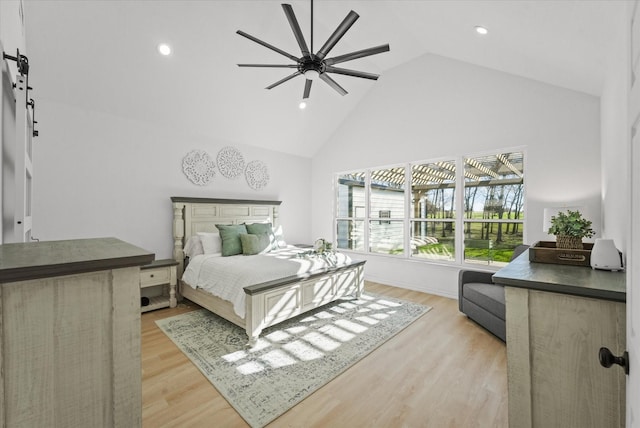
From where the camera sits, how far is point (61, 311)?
2.65 feet

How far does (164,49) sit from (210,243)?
95.6 inches

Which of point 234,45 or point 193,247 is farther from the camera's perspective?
point 193,247

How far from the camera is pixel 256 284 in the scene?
114 inches

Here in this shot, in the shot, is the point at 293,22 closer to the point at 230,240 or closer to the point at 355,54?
the point at 355,54

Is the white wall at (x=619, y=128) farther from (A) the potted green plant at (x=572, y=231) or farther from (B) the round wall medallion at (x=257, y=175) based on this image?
(B) the round wall medallion at (x=257, y=175)

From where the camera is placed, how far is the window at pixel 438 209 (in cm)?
391

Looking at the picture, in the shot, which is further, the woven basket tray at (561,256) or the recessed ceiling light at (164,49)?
the recessed ceiling light at (164,49)

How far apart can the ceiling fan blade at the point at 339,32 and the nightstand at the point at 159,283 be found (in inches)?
124

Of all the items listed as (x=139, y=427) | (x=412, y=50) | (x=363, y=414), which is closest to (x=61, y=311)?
(x=139, y=427)

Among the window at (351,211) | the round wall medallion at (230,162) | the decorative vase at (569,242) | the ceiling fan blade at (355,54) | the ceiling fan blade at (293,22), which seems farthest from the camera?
the window at (351,211)

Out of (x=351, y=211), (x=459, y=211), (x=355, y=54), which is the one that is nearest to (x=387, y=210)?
(x=351, y=211)

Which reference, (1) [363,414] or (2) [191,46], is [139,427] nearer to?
(1) [363,414]

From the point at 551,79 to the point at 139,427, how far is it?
14.9 feet

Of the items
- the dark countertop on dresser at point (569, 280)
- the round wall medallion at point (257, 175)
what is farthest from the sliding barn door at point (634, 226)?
the round wall medallion at point (257, 175)
